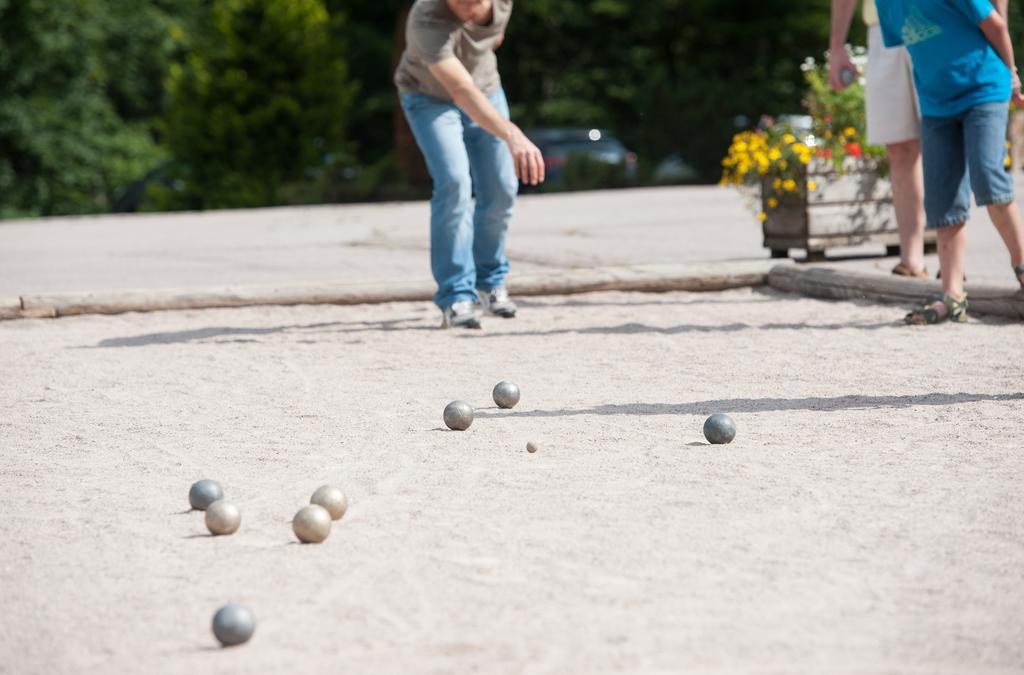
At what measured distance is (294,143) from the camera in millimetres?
24578

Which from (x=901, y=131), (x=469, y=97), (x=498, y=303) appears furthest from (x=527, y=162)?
(x=901, y=131)

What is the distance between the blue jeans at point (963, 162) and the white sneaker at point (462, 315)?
6.97 feet

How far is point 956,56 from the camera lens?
6.46 meters

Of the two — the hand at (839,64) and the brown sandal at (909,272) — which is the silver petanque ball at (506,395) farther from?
the brown sandal at (909,272)

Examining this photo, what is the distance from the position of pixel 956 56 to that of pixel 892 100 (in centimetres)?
163

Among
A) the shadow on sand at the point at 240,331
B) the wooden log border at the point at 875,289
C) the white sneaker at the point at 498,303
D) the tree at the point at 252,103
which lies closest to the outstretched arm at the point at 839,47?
the wooden log border at the point at 875,289

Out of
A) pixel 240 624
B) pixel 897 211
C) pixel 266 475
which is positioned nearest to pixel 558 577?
pixel 240 624

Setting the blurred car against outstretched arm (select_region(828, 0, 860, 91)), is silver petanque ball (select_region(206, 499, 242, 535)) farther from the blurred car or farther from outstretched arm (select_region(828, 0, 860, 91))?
the blurred car

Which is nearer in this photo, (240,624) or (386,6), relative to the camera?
(240,624)

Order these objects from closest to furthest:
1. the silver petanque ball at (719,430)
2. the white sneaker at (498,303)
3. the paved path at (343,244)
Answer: the silver petanque ball at (719,430) → the white sneaker at (498,303) → the paved path at (343,244)

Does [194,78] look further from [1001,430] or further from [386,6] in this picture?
[1001,430]

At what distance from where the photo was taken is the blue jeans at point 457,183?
23.9 feet

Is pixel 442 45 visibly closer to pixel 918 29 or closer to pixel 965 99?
pixel 918 29

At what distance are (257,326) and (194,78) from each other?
1881cm
